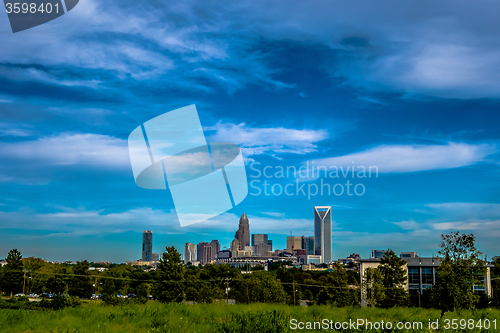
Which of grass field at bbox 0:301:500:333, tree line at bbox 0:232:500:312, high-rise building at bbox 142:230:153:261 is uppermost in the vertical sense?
grass field at bbox 0:301:500:333

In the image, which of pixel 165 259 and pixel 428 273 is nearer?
pixel 165 259

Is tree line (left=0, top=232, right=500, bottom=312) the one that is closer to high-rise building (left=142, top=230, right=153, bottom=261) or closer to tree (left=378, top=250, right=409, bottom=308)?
tree (left=378, top=250, right=409, bottom=308)

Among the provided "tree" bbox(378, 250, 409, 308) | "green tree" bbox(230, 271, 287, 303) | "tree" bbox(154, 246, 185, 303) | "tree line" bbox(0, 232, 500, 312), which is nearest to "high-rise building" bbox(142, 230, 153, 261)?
"tree line" bbox(0, 232, 500, 312)

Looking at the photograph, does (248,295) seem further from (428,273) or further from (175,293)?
(428,273)

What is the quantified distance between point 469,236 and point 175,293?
102 feet

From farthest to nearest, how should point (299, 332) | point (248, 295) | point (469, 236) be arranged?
point (248, 295) → point (469, 236) → point (299, 332)

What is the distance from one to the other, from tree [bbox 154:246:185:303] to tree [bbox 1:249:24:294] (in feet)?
72.8

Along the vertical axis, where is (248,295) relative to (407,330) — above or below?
below

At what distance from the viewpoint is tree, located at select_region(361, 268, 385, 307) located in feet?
90.1

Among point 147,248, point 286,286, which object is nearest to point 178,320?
point 286,286

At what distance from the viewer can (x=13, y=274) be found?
49188 mm

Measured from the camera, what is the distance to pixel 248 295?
31.5m

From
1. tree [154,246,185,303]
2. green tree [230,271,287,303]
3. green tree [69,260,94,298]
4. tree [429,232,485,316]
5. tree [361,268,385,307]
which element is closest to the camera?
tree [429,232,485,316]

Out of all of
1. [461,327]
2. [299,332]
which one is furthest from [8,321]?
[461,327]
